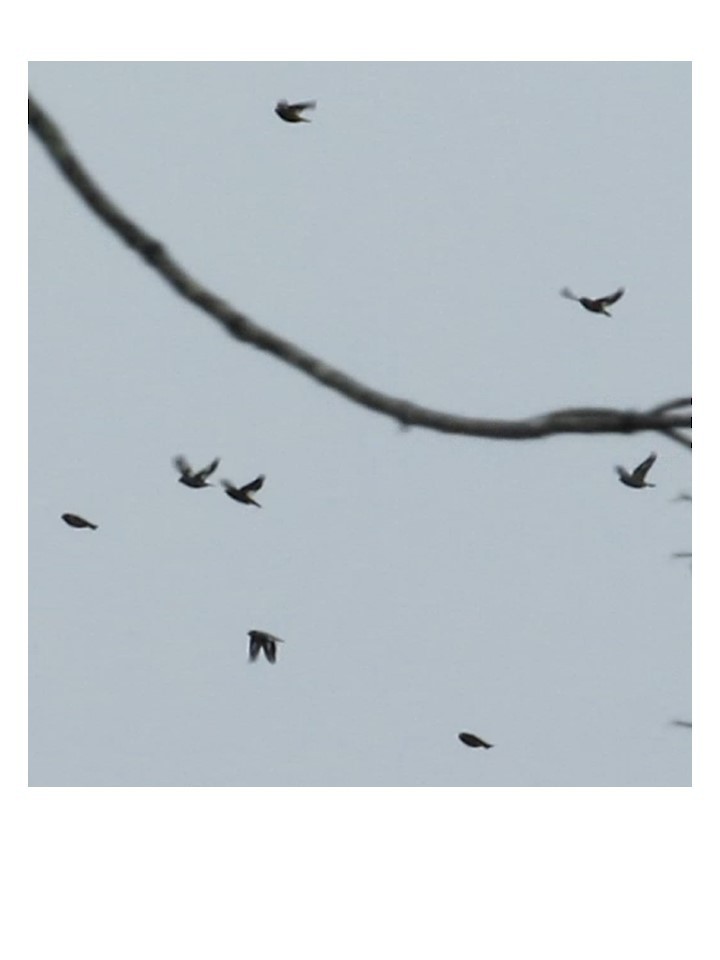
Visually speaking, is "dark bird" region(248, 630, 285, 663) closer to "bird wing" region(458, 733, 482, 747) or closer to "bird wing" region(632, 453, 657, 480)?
"bird wing" region(458, 733, 482, 747)

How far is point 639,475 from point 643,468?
0.13 feet

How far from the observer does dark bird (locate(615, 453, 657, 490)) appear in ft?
15.7

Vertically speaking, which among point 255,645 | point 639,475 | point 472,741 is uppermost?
point 639,475

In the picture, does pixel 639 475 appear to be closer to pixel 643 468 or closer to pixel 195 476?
pixel 643 468

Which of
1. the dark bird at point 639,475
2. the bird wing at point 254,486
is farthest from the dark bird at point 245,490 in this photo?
the dark bird at point 639,475

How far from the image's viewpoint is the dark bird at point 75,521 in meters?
6.26

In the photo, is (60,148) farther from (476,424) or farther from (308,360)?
(476,424)

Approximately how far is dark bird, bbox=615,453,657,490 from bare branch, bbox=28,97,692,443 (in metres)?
2.19

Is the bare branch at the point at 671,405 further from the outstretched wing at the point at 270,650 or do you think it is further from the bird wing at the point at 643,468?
the outstretched wing at the point at 270,650

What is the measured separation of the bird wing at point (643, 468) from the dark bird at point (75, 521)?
249 cm

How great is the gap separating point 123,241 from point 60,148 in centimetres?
20

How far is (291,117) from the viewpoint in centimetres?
546

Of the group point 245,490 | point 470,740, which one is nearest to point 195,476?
point 245,490

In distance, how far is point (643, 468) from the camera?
15.8 ft
